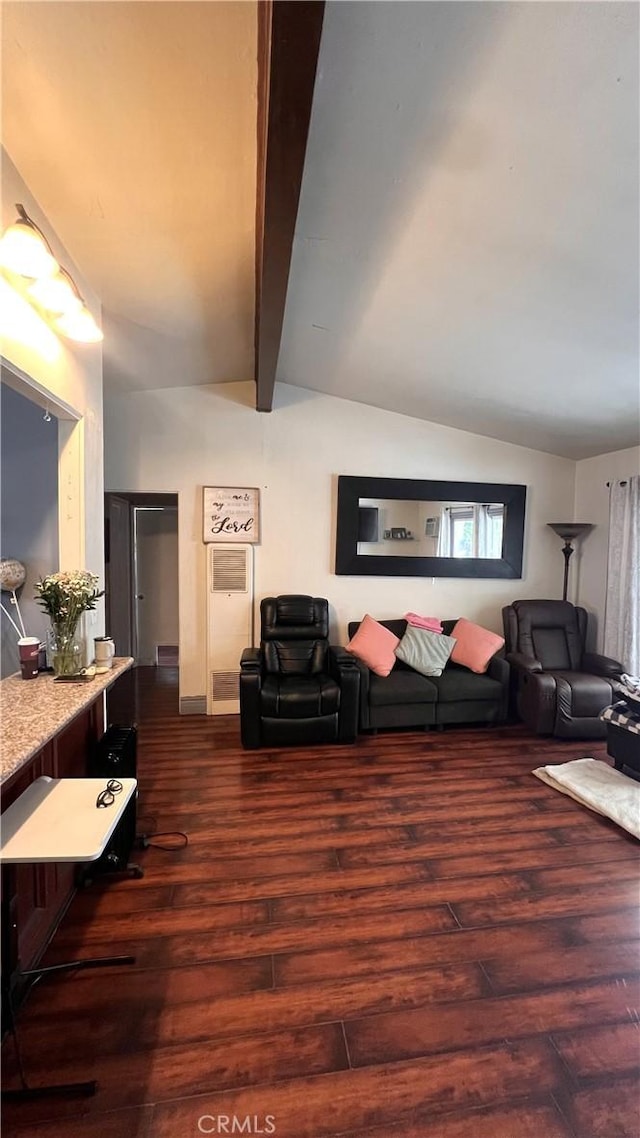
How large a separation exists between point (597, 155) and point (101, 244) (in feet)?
6.56

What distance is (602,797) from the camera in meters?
2.52

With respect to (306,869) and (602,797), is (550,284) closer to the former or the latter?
(602,797)

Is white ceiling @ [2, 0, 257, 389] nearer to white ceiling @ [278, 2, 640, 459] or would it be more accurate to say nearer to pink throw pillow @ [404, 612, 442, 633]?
white ceiling @ [278, 2, 640, 459]

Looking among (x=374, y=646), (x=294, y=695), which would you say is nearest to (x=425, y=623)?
(x=374, y=646)

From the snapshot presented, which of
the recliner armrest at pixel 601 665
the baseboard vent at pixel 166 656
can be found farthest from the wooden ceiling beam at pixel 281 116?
the baseboard vent at pixel 166 656

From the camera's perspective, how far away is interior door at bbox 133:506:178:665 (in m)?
5.38

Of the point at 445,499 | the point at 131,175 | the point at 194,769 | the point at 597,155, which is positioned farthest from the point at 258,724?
the point at 597,155

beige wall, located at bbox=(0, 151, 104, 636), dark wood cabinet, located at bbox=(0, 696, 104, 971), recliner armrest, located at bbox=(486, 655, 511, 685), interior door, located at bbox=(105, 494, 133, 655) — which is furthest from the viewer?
interior door, located at bbox=(105, 494, 133, 655)

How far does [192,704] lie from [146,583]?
2172mm

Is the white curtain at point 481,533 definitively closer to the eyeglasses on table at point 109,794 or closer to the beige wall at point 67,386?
the beige wall at point 67,386

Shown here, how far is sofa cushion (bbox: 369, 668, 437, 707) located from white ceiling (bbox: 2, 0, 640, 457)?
2438 mm

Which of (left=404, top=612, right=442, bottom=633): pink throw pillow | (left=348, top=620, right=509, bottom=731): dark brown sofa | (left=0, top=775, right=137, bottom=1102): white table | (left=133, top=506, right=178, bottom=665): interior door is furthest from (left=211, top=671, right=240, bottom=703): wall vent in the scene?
(left=0, top=775, right=137, bottom=1102): white table

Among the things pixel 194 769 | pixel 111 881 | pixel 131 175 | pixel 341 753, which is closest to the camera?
pixel 131 175

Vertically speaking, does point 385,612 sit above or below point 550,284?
below
